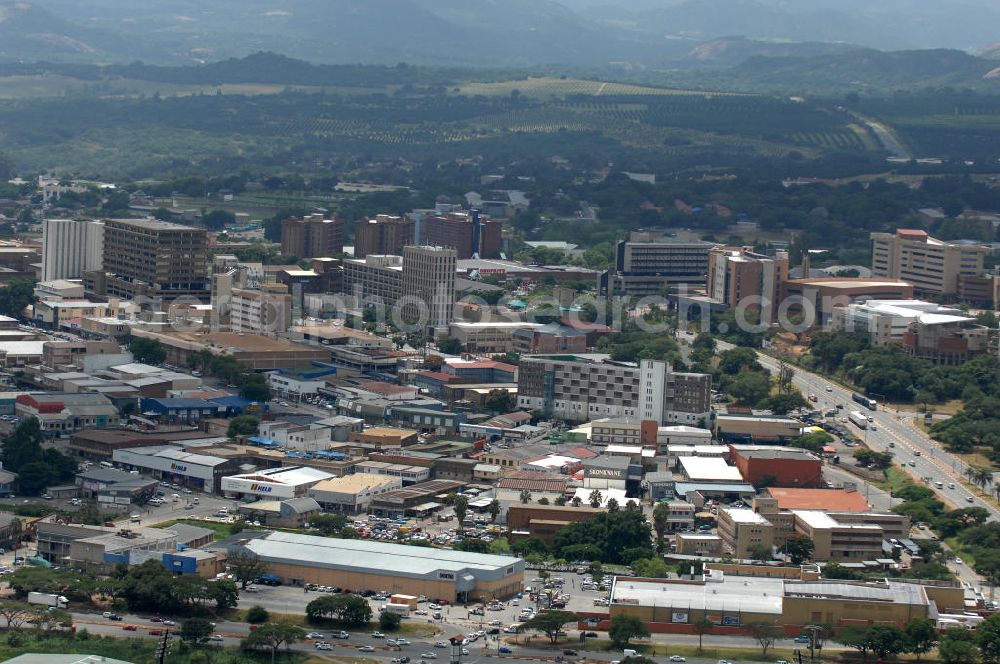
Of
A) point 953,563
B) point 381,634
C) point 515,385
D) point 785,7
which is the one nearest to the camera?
point 381,634

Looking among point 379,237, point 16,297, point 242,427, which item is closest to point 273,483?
point 242,427

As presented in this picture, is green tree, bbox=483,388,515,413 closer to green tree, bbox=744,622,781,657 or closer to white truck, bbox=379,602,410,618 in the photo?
white truck, bbox=379,602,410,618

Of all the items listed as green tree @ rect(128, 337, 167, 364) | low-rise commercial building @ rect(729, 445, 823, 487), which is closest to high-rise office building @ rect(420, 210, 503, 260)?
green tree @ rect(128, 337, 167, 364)

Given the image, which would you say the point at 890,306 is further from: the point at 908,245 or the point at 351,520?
the point at 351,520

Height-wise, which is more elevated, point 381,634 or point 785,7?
point 785,7

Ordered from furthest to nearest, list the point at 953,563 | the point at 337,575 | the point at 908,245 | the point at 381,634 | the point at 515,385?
the point at 908,245 < the point at 515,385 < the point at 953,563 < the point at 337,575 < the point at 381,634

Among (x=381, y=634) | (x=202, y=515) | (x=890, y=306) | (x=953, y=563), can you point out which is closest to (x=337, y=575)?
(x=381, y=634)
